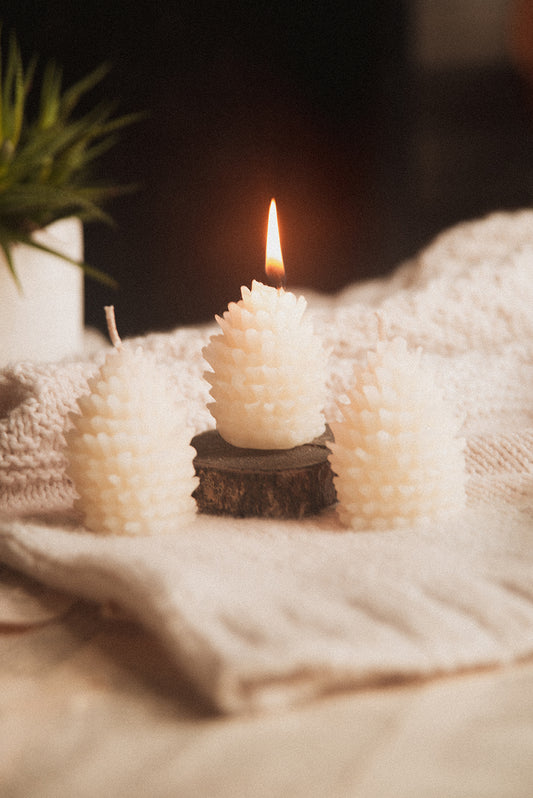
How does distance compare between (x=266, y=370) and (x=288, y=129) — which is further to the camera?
(x=288, y=129)

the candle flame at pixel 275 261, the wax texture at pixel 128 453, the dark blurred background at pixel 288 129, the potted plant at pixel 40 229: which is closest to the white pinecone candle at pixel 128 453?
the wax texture at pixel 128 453

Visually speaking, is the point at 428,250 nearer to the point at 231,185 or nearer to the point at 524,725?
the point at 231,185

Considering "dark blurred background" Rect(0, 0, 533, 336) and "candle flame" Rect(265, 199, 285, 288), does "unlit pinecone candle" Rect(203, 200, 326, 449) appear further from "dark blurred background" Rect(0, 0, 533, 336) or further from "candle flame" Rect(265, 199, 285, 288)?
"dark blurred background" Rect(0, 0, 533, 336)

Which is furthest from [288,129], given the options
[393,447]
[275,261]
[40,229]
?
[393,447]

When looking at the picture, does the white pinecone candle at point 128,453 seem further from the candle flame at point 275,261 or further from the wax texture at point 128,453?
the candle flame at point 275,261

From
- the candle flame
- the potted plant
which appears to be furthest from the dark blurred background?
the candle flame

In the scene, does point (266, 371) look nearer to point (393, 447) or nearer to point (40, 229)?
point (393, 447)
